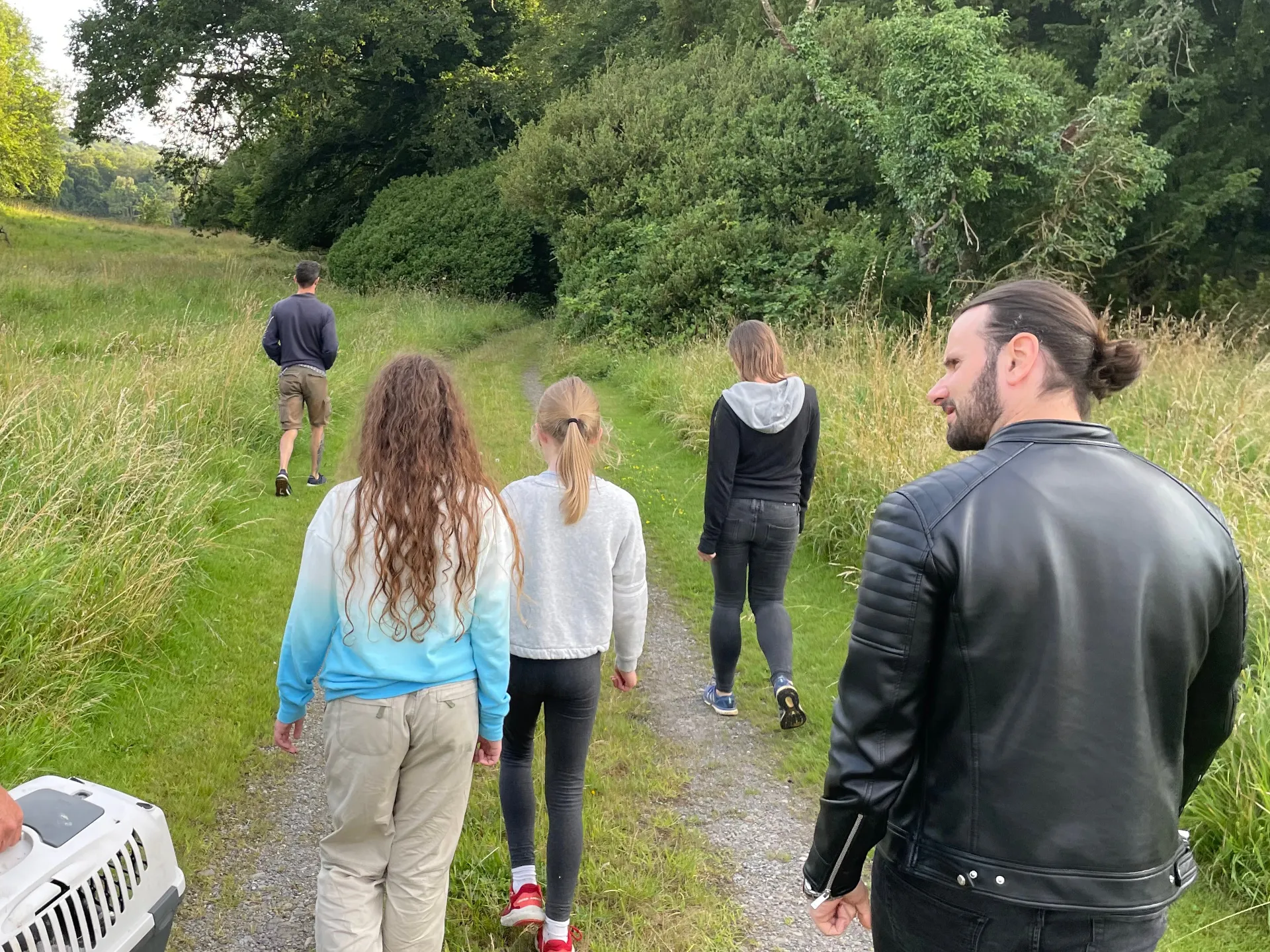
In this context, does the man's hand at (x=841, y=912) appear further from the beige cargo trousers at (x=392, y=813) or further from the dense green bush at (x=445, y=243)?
the dense green bush at (x=445, y=243)

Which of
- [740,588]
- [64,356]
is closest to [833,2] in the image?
[64,356]

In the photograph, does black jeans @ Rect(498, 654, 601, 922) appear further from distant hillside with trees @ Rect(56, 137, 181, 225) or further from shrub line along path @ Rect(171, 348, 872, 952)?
distant hillside with trees @ Rect(56, 137, 181, 225)

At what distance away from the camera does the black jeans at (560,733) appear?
2895mm

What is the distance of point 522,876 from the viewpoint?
313cm

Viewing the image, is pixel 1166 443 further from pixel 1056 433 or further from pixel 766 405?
pixel 1056 433

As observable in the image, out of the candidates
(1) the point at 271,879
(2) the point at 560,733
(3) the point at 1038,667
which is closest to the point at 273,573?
(1) the point at 271,879

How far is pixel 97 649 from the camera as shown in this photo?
4.48 m

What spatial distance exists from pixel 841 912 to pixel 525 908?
1509 millimetres

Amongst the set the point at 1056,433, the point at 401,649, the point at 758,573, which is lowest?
the point at 758,573

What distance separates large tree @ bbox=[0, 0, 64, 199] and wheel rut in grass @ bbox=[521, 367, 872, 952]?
39.6 m

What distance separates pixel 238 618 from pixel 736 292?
12.9 meters

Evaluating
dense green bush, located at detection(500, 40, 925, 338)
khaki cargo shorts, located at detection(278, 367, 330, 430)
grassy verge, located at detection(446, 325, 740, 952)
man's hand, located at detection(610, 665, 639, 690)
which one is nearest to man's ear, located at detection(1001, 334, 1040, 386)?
grassy verge, located at detection(446, 325, 740, 952)

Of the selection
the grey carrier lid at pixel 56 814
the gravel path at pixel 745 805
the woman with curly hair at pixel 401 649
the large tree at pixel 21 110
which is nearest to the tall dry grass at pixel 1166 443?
the gravel path at pixel 745 805

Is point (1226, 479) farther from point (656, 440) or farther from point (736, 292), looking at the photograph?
point (736, 292)
